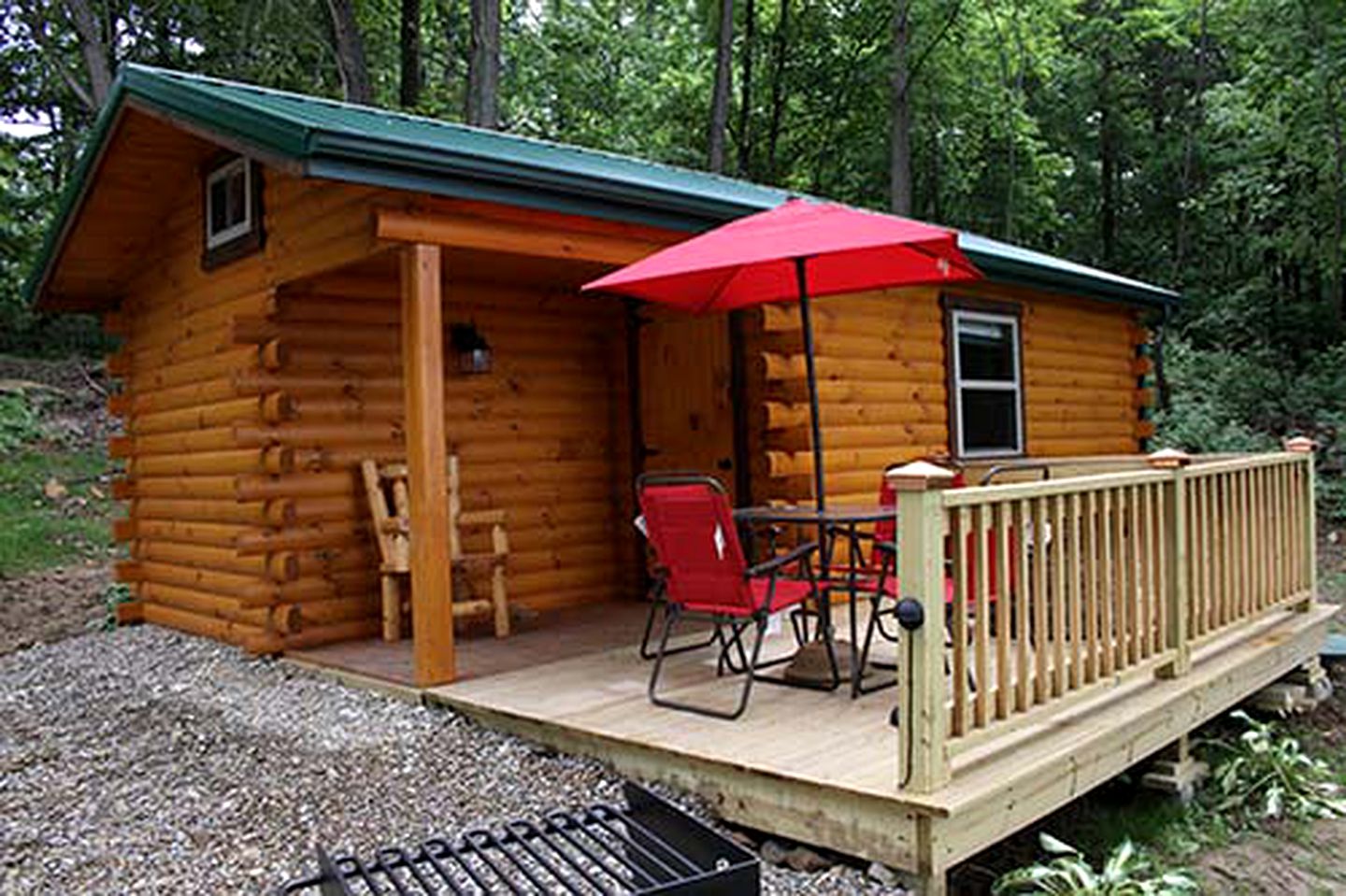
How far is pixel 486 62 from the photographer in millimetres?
12055

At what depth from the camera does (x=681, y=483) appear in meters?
3.92

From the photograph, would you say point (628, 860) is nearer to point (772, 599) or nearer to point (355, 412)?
point (772, 599)

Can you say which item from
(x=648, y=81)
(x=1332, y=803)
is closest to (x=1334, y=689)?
(x=1332, y=803)

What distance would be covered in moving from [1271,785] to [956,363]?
12.6 ft

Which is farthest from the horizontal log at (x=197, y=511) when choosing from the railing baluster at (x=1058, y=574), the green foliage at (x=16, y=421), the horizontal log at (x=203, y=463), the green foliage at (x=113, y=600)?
the green foliage at (x=16, y=421)

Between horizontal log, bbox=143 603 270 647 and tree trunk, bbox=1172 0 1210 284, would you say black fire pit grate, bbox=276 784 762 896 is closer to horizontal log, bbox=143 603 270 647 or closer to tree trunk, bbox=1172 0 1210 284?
horizontal log, bbox=143 603 270 647

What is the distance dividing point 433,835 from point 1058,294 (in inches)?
275

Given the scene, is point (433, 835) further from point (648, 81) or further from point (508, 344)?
point (648, 81)

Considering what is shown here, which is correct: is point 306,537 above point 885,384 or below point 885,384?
below

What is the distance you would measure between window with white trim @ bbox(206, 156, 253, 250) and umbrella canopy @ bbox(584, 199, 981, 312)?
2.65 meters

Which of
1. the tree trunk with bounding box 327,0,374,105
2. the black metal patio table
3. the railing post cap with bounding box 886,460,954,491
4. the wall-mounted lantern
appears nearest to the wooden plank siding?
the wall-mounted lantern

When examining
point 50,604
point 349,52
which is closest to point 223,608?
point 50,604

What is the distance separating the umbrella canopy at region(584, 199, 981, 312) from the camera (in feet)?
12.6

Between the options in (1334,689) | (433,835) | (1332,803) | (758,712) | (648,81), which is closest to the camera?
(433,835)
